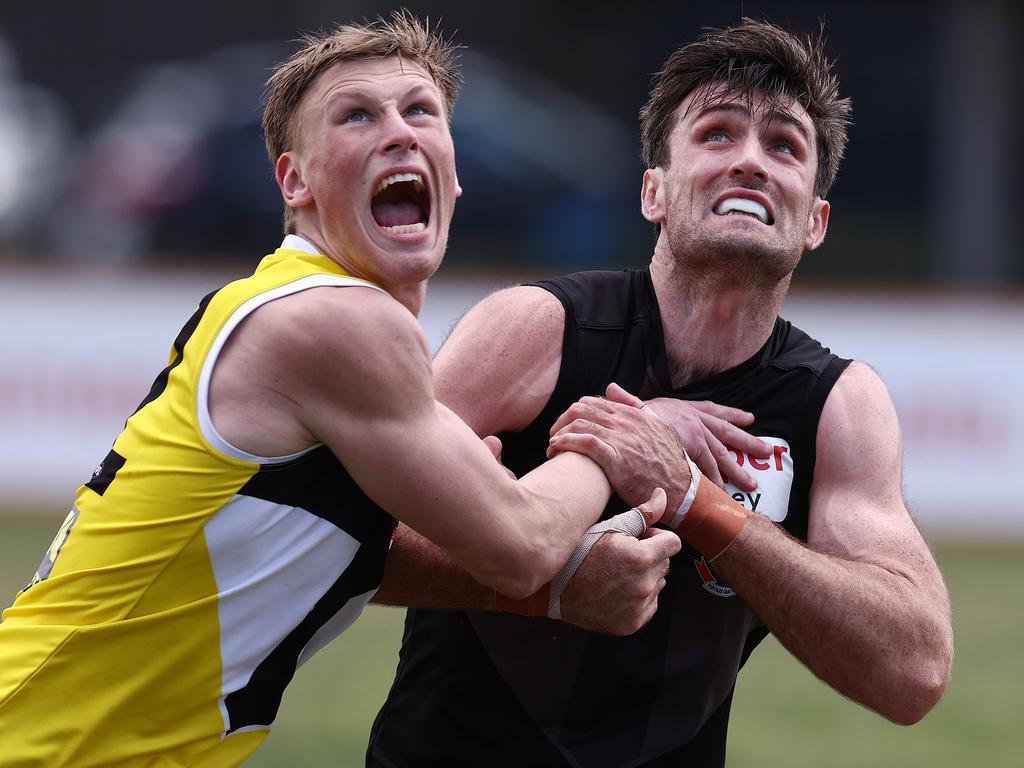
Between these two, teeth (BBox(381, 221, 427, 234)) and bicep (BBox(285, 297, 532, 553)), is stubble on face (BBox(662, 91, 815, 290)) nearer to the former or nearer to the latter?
teeth (BBox(381, 221, 427, 234))

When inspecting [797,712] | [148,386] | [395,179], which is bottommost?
[797,712]

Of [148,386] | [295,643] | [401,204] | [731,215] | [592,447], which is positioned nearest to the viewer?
[295,643]

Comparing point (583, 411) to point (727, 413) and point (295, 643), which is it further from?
point (295, 643)

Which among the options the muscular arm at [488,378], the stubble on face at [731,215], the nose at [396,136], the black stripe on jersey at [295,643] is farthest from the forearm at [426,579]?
the stubble on face at [731,215]

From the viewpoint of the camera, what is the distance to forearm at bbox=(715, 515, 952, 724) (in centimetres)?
380

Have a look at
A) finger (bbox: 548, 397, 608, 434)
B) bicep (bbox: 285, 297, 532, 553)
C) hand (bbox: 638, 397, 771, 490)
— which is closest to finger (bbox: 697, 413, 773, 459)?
hand (bbox: 638, 397, 771, 490)

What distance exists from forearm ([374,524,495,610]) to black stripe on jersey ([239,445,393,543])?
46 centimetres

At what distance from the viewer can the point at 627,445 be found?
12.4ft

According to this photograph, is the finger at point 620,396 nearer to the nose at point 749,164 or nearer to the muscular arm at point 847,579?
the muscular arm at point 847,579

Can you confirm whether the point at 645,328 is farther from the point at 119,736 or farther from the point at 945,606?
the point at 119,736

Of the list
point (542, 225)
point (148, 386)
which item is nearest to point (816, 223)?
point (148, 386)

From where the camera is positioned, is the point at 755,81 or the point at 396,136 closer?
the point at 396,136

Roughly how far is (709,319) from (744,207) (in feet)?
1.05

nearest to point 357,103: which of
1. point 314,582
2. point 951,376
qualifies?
point 314,582
